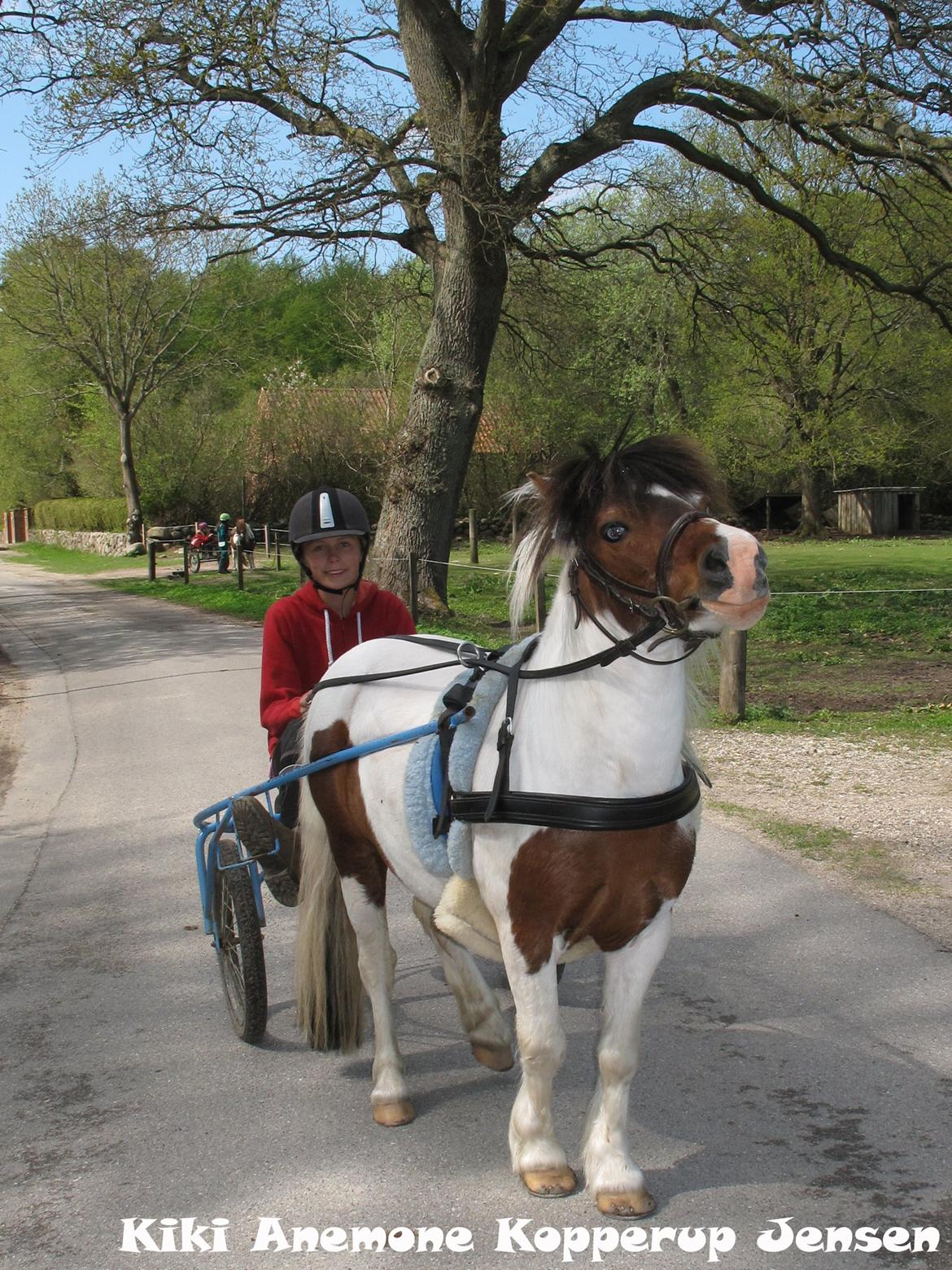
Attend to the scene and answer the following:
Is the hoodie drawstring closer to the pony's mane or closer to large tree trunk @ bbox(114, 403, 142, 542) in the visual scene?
the pony's mane

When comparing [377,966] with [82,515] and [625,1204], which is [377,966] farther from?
[82,515]

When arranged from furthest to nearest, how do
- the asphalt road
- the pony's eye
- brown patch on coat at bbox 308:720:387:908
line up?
brown patch on coat at bbox 308:720:387:908
the asphalt road
the pony's eye

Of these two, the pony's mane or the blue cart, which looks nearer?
the pony's mane

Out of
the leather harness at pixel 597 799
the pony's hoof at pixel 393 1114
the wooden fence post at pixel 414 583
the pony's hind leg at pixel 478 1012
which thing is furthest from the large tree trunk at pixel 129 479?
the leather harness at pixel 597 799

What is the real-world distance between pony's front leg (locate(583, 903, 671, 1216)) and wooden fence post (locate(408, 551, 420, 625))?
1245 centimetres

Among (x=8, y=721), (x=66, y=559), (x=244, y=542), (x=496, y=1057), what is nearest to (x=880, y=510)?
(x=244, y=542)

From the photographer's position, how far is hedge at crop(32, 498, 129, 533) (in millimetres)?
40188

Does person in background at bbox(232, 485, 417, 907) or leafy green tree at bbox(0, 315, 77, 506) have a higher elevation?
leafy green tree at bbox(0, 315, 77, 506)

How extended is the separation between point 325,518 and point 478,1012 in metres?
1.89

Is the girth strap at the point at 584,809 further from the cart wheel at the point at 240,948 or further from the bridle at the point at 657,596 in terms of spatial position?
the cart wheel at the point at 240,948

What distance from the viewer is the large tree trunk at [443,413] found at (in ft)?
50.4

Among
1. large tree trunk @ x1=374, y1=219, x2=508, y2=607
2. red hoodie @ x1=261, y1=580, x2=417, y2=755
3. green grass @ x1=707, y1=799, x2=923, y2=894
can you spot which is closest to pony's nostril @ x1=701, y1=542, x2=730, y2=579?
red hoodie @ x1=261, y1=580, x2=417, y2=755

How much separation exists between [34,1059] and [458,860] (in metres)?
1.98

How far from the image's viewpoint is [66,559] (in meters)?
40.5
